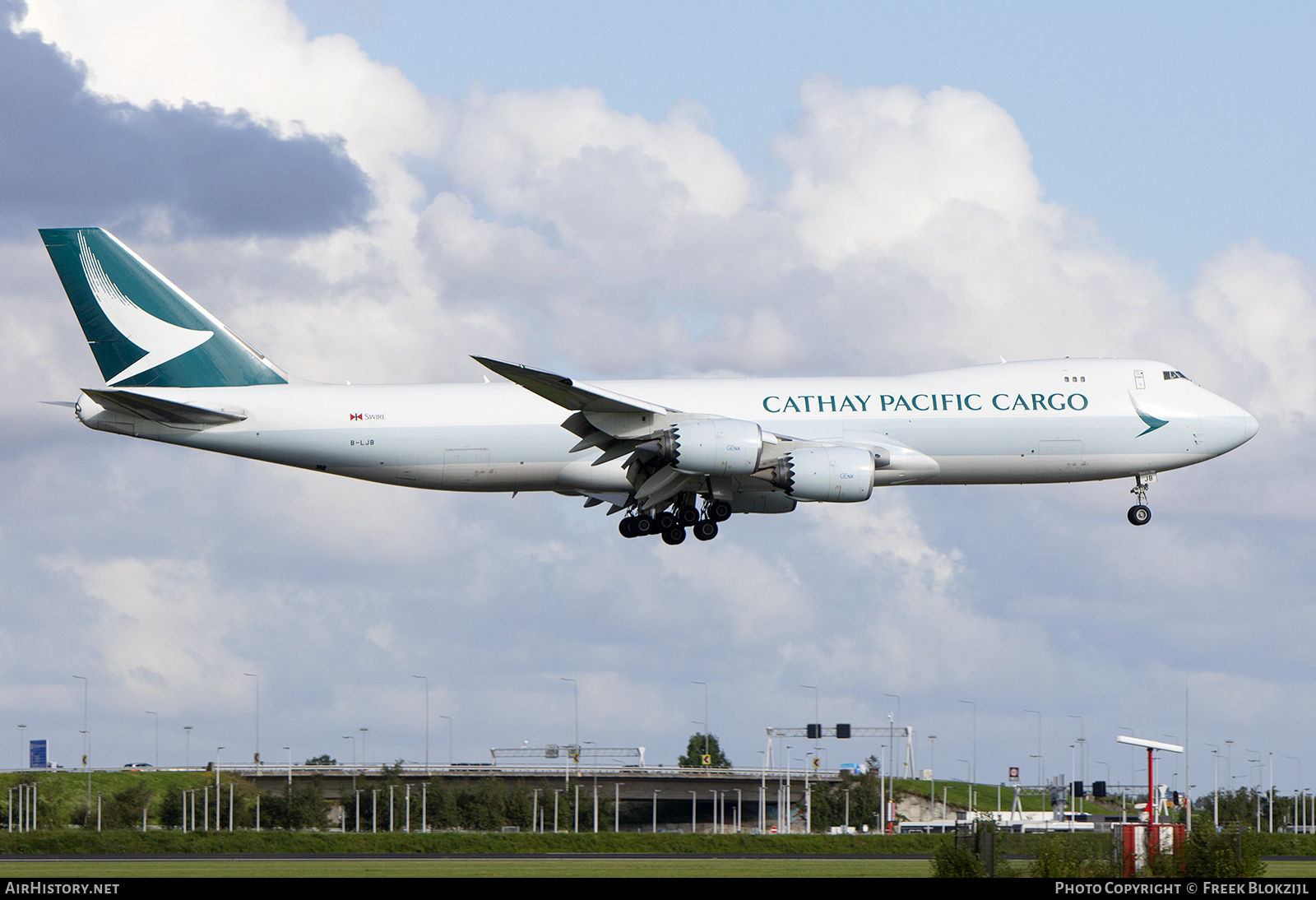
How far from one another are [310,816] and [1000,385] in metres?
88.4

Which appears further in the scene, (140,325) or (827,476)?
(140,325)

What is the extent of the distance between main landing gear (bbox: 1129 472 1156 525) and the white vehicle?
48 millimetres

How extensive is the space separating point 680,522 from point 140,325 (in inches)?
826

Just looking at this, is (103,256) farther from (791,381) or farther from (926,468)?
(926,468)

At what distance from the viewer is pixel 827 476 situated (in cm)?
4784

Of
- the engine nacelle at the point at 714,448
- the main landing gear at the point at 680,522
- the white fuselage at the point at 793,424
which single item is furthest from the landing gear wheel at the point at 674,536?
the engine nacelle at the point at 714,448

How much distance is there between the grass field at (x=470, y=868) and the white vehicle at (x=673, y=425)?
11.9m

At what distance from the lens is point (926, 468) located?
50656mm

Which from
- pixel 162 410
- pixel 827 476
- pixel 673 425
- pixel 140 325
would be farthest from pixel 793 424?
pixel 140 325

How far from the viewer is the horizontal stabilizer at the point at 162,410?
49594 mm

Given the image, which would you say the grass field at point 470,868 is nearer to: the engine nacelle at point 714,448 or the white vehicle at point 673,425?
the white vehicle at point 673,425

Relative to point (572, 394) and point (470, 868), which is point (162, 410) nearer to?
point (572, 394)

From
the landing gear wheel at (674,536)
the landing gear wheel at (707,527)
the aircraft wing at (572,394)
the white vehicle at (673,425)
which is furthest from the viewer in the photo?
the landing gear wheel at (674,536)
